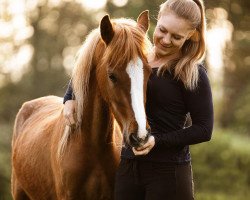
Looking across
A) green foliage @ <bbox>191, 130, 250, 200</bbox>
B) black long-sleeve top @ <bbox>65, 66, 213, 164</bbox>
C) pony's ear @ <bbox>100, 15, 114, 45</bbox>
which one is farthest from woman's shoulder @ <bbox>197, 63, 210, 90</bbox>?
green foliage @ <bbox>191, 130, 250, 200</bbox>

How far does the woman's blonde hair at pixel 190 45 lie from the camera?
3389 mm

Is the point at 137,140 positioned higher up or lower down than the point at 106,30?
lower down

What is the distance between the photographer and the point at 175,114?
3479 mm

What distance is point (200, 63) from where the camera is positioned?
11.5ft

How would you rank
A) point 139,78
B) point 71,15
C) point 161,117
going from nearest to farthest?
point 139,78
point 161,117
point 71,15

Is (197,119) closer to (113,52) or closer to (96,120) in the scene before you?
(113,52)

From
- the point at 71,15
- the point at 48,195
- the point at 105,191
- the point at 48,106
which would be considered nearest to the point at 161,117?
the point at 105,191

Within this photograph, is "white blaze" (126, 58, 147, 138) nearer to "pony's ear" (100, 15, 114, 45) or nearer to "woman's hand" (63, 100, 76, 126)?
"pony's ear" (100, 15, 114, 45)

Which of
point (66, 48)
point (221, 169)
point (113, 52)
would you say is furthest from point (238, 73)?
point (113, 52)

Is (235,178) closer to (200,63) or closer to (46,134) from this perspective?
(46,134)

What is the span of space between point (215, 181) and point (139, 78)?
22.7 feet

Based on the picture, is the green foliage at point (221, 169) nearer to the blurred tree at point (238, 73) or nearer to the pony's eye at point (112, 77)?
the blurred tree at point (238, 73)

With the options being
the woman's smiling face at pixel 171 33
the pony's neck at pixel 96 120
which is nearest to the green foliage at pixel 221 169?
the pony's neck at pixel 96 120

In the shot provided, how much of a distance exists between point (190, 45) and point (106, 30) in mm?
544
